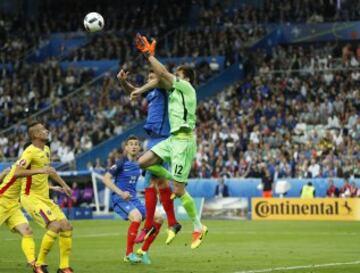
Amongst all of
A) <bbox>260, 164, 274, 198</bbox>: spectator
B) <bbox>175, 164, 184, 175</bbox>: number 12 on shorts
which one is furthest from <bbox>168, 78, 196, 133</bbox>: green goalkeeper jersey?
<bbox>260, 164, 274, 198</bbox>: spectator

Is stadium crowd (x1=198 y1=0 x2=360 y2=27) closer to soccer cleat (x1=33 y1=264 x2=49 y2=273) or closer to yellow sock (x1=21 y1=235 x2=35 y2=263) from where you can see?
yellow sock (x1=21 y1=235 x2=35 y2=263)

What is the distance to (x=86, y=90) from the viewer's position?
49875 mm

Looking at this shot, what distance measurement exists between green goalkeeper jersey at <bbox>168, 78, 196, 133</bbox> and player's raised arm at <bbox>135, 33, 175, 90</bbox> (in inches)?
6.7

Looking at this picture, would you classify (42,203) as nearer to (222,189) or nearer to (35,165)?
(35,165)

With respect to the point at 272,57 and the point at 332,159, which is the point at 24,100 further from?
the point at 332,159

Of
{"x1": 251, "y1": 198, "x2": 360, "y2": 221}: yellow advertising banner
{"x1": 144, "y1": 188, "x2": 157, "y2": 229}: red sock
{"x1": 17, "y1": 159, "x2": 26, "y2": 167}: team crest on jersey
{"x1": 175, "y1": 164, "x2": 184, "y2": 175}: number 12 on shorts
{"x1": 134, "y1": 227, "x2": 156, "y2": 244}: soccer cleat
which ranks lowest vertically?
{"x1": 251, "y1": 198, "x2": 360, "y2": 221}: yellow advertising banner

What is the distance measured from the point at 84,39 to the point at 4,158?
10.4m

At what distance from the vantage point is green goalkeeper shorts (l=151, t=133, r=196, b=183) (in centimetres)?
1675

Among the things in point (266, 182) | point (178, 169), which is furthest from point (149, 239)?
point (266, 182)

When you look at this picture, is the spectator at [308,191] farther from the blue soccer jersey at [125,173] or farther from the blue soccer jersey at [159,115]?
the blue soccer jersey at [159,115]

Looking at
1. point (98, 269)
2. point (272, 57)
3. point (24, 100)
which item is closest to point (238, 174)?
point (272, 57)

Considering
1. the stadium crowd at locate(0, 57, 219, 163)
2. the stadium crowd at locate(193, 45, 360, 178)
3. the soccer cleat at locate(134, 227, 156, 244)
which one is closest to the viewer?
the soccer cleat at locate(134, 227, 156, 244)

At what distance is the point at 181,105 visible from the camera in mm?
16828

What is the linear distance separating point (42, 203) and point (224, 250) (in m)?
6.38
